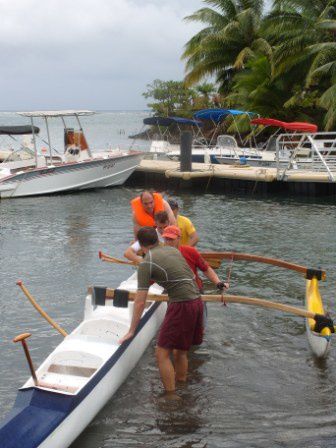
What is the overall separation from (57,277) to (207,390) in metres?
5.73

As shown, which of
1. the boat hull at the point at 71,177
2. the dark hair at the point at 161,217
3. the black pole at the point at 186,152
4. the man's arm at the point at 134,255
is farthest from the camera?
the black pole at the point at 186,152

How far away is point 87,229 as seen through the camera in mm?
16906

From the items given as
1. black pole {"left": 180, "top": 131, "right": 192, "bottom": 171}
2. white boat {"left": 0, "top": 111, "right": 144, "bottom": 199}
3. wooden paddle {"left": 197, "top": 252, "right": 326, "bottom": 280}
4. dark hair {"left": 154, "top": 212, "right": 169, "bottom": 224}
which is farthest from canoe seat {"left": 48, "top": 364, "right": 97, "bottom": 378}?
black pole {"left": 180, "top": 131, "right": 192, "bottom": 171}

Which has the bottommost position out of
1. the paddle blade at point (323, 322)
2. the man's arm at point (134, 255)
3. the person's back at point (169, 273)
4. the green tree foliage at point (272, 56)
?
the paddle blade at point (323, 322)

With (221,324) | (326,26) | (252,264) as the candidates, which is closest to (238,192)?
(326,26)

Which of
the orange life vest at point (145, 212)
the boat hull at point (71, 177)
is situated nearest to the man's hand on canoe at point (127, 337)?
the orange life vest at point (145, 212)

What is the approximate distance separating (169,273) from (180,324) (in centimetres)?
53

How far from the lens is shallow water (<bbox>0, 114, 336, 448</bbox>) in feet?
19.2

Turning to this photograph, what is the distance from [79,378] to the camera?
225 inches

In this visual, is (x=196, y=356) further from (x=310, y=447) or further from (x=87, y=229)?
(x=87, y=229)

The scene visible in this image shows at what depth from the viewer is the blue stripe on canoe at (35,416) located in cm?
462

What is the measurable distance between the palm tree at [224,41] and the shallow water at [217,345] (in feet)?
64.4

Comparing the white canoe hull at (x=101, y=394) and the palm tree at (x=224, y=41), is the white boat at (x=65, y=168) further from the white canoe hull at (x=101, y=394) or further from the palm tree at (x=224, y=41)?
the white canoe hull at (x=101, y=394)

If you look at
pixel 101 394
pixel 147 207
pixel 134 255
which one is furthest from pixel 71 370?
pixel 147 207
